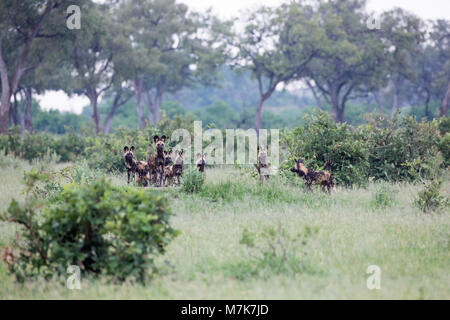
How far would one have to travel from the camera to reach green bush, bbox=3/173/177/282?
21.8 feet

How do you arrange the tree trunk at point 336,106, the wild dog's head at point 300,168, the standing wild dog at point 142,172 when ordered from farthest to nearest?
the tree trunk at point 336,106, the standing wild dog at point 142,172, the wild dog's head at point 300,168

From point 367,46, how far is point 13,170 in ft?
120

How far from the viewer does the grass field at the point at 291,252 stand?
20.7 feet

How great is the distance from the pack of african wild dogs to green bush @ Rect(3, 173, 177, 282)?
5.50 metres

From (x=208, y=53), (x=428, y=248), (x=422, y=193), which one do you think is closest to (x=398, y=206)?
(x=422, y=193)

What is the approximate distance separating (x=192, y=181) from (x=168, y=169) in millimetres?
905

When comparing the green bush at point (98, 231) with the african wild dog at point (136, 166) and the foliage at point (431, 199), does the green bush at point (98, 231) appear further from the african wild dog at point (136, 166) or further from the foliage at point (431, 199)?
the foliage at point (431, 199)

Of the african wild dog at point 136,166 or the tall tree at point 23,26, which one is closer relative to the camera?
the african wild dog at point 136,166

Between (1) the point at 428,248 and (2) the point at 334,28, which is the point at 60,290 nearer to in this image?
(1) the point at 428,248

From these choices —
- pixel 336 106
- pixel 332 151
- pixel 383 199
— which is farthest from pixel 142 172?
pixel 336 106

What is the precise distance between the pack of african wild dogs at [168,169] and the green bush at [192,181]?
15.6 inches

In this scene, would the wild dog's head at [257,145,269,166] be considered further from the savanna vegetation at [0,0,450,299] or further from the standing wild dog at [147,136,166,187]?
the standing wild dog at [147,136,166,187]

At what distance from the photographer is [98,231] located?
6.97m

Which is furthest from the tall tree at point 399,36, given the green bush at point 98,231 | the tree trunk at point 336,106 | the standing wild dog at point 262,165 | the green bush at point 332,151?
the green bush at point 98,231
